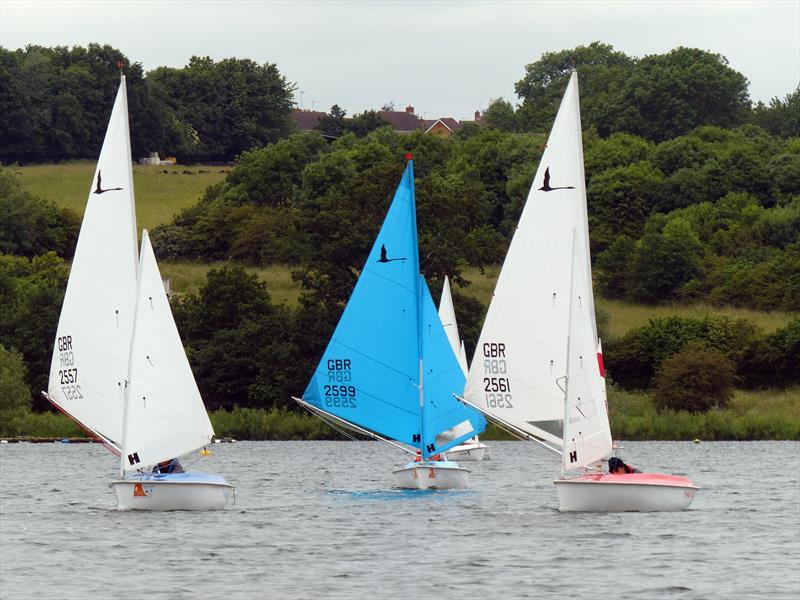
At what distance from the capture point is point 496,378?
37875 mm

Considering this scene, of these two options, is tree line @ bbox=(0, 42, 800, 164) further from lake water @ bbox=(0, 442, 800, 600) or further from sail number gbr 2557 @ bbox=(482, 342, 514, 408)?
sail number gbr 2557 @ bbox=(482, 342, 514, 408)

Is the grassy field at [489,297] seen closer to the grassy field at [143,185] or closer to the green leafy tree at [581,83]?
the grassy field at [143,185]

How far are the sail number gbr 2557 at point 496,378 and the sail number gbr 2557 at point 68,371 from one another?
8.94m

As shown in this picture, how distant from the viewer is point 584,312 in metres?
35.5

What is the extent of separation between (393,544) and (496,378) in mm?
5640

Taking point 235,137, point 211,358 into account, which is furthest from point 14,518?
point 235,137

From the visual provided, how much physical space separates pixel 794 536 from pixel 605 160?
3410 inches

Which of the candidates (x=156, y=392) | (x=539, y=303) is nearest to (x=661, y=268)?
(x=539, y=303)

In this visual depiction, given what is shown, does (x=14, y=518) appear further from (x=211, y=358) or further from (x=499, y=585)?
(x=211, y=358)

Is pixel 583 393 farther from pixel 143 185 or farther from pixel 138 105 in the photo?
pixel 138 105

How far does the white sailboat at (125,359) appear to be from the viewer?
3675 cm

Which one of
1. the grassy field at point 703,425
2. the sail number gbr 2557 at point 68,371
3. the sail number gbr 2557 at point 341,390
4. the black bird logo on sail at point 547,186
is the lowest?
the grassy field at point 703,425

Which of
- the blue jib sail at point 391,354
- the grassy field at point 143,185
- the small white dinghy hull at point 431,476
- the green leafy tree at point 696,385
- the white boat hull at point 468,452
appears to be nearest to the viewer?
the blue jib sail at point 391,354

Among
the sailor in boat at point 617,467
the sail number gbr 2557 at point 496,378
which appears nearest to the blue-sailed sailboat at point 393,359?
the sail number gbr 2557 at point 496,378
